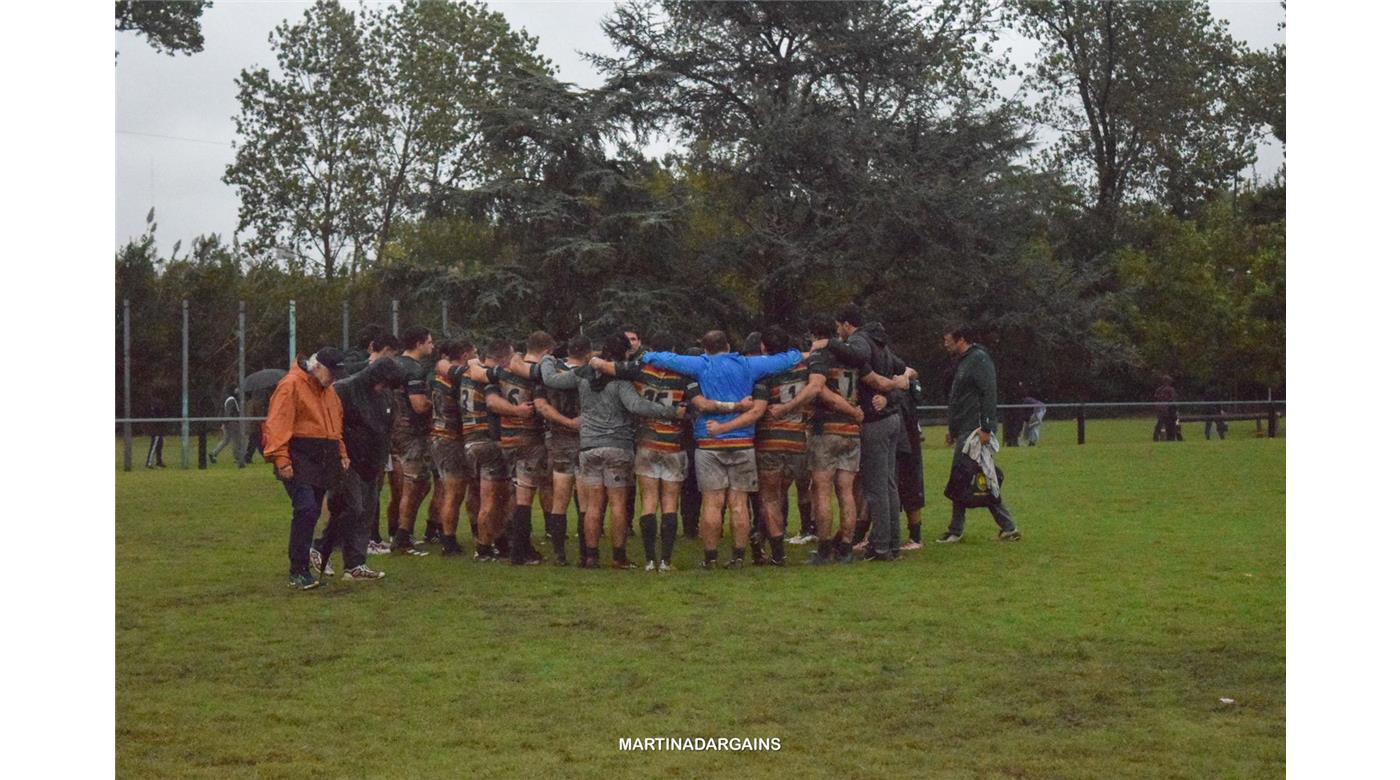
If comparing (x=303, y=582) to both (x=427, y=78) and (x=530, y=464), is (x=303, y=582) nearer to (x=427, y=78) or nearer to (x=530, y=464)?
(x=530, y=464)

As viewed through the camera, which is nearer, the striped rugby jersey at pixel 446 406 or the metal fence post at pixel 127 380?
the striped rugby jersey at pixel 446 406

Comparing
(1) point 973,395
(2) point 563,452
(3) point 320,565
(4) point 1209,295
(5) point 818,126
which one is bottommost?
(3) point 320,565

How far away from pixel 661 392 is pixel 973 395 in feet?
9.85

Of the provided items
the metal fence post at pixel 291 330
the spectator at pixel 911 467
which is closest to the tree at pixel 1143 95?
the spectator at pixel 911 467

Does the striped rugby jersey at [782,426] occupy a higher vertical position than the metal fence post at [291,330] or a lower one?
lower

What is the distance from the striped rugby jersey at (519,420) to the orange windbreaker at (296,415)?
185 centimetres

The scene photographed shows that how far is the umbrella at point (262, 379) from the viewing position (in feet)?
67.4

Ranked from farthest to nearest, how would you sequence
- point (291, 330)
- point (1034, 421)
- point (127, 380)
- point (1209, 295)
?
point (1034, 421) → point (291, 330) → point (1209, 295) → point (127, 380)

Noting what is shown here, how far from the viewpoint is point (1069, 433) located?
28.9 metres

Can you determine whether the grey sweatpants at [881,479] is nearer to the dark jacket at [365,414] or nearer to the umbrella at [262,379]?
the dark jacket at [365,414]

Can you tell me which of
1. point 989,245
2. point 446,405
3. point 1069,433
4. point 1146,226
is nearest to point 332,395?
point 446,405

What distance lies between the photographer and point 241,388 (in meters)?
20.8

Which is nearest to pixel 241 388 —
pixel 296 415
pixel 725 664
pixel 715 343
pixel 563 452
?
pixel 563 452

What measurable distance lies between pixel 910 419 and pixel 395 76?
5533 mm
